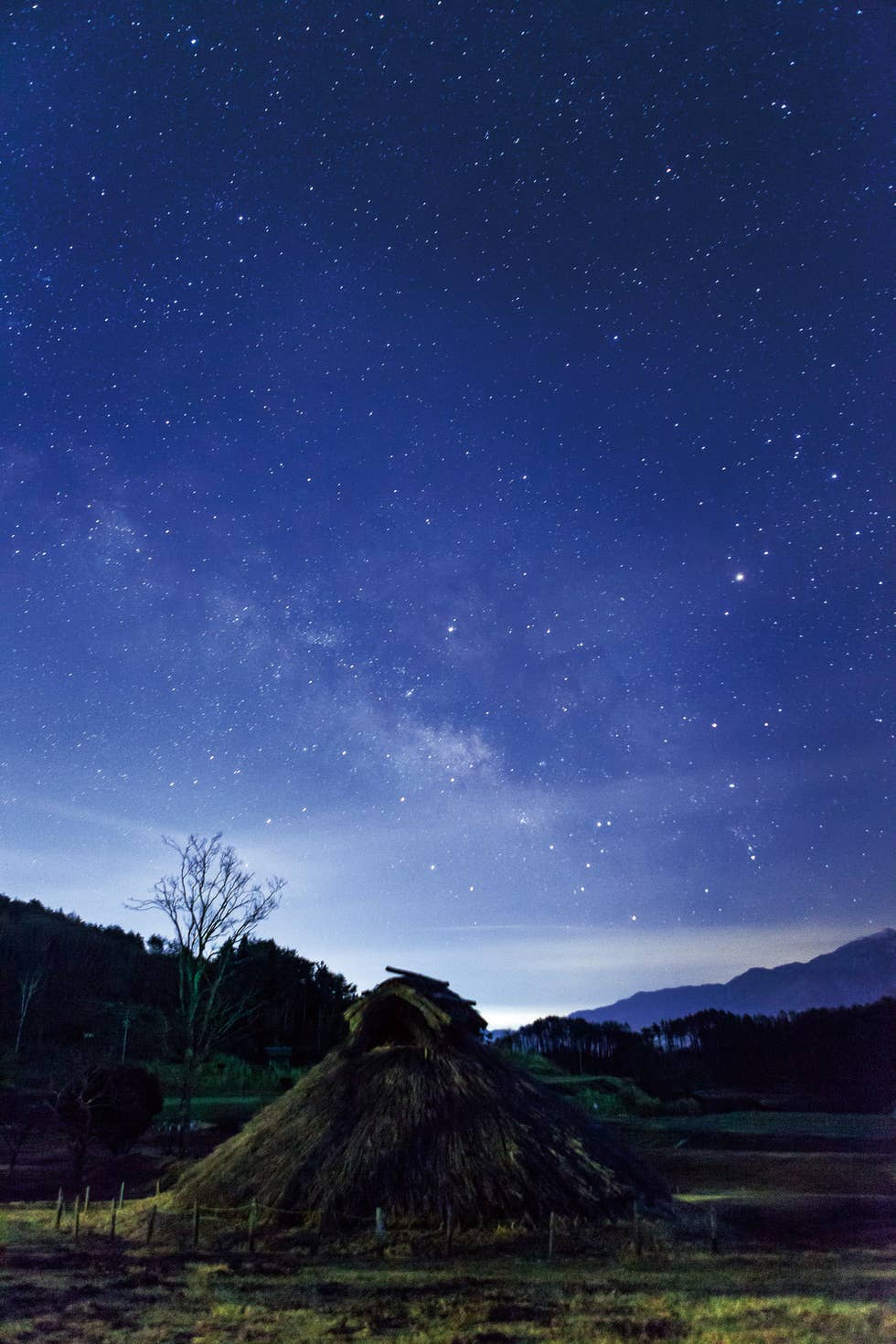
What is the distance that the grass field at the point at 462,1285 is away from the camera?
33.9 ft

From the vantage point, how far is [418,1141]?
53.7 feet

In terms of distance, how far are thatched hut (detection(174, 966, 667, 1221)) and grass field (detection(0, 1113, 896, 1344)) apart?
615 mm

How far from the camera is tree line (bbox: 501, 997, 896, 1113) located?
5644 centimetres

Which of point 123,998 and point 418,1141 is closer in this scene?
point 418,1141

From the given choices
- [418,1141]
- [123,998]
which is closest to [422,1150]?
[418,1141]

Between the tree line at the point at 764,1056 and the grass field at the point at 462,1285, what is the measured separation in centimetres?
4215

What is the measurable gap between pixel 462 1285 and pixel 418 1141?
406 cm

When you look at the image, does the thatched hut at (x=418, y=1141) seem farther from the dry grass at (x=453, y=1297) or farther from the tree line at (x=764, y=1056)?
the tree line at (x=764, y=1056)

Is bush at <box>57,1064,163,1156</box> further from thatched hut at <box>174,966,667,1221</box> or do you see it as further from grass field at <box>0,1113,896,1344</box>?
thatched hut at <box>174,966,667,1221</box>

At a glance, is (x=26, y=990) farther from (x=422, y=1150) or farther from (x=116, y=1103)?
(x=422, y=1150)

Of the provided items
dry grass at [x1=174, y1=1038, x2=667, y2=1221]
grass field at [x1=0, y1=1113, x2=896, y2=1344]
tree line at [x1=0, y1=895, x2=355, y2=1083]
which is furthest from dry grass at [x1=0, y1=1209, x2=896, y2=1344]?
tree line at [x1=0, y1=895, x2=355, y2=1083]

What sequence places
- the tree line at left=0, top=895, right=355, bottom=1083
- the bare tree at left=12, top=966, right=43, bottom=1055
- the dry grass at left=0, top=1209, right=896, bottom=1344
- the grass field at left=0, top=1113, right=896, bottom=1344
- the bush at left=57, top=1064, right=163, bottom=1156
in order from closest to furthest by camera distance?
the dry grass at left=0, top=1209, right=896, bottom=1344
the grass field at left=0, top=1113, right=896, bottom=1344
the bush at left=57, top=1064, right=163, bottom=1156
the bare tree at left=12, top=966, right=43, bottom=1055
the tree line at left=0, top=895, right=355, bottom=1083

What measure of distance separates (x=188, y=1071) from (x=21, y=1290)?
17735 millimetres

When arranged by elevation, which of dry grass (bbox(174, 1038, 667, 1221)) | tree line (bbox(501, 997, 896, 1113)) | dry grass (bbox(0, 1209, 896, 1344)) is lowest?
dry grass (bbox(0, 1209, 896, 1344))
